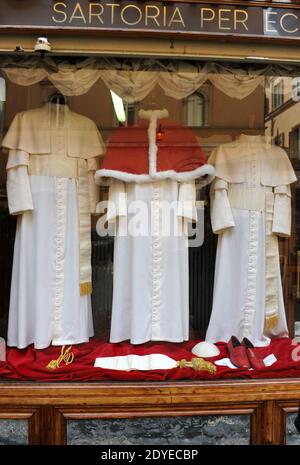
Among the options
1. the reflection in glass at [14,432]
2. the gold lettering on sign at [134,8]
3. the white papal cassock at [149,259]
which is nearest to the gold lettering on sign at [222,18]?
the gold lettering on sign at [134,8]

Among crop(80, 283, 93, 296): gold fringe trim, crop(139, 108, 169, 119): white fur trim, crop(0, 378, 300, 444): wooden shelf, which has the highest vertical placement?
crop(139, 108, 169, 119): white fur trim

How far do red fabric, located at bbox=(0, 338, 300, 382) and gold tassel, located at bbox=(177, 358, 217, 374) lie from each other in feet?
0.15

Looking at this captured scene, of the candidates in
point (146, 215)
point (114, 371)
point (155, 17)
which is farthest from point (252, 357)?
point (155, 17)

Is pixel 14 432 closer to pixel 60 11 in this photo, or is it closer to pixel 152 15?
pixel 60 11

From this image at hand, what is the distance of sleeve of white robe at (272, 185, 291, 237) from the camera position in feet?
12.7

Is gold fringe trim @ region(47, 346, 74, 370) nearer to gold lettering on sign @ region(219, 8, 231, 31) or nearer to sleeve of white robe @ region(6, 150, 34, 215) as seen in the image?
sleeve of white robe @ region(6, 150, 34, 215)

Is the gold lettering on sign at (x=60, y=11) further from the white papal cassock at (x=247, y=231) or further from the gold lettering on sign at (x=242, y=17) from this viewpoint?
the white papal cassock at (x=247, y=231)

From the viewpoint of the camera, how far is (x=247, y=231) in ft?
12.7

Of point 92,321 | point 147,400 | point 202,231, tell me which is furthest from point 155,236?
point 147,400

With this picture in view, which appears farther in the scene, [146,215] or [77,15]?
[146,215]

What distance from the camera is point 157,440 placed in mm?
3018

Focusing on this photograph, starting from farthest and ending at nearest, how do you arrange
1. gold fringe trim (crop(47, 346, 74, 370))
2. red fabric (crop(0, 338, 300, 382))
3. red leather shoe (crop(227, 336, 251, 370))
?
red leather shoe (crop(227, 336, 251, 370)) → gold fringe trim (crop(47, 346, 74, 370)) → red fabric (crop(0, 338, 300, 382))

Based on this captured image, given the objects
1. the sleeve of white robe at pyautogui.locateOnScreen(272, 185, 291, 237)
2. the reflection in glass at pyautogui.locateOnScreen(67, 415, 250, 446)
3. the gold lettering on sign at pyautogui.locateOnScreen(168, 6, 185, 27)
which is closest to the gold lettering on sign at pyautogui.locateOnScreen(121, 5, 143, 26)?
the gold lettering on sign at pyautogui.locateOnScreen(168, 6, 185, 27)

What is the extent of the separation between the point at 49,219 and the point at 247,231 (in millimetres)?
1652
